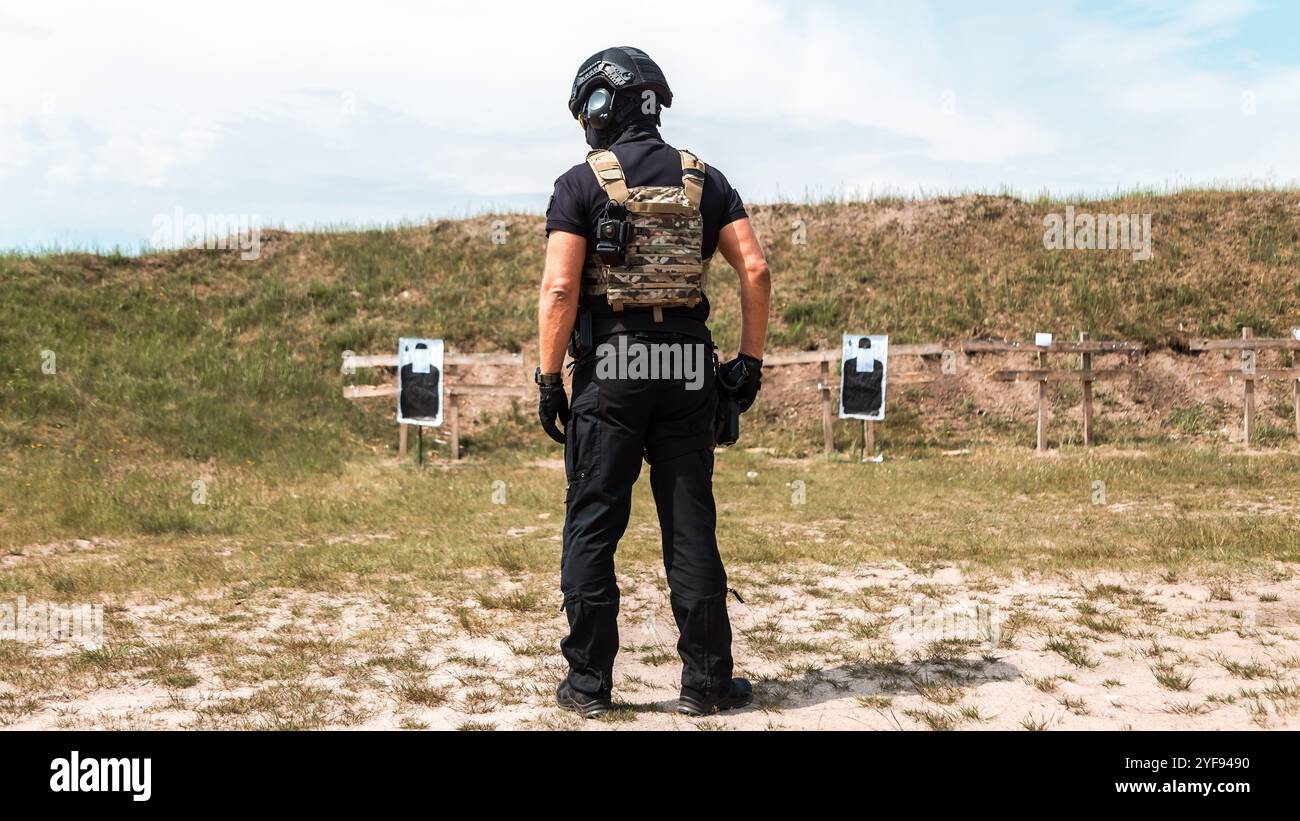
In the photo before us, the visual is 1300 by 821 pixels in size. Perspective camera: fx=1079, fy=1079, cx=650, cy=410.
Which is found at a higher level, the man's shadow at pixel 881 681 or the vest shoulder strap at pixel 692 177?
the vest shoulder strap at pixel 692 177

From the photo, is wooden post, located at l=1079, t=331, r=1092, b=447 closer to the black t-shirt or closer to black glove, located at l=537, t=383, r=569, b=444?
the black t-shirt

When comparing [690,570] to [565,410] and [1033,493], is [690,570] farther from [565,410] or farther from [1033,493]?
[1033,493]

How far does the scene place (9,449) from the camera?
1592cm

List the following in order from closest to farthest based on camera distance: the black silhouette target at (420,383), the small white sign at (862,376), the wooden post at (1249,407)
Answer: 1. the wooden post at (1249,407)
2. the black silhouette target at (420,383)
3. the small white sign at (862,376)

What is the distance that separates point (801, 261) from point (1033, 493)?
1579 centimetres

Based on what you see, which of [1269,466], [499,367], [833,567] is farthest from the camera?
[499,367]

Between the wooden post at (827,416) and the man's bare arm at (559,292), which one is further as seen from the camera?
the wooden post at (827,416)

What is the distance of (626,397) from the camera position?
470 centimetres

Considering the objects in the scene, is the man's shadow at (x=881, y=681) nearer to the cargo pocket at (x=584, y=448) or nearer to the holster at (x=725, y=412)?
the cargo pocket at (x=584, y=448)

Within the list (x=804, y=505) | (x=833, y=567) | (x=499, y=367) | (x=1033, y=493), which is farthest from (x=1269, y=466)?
(x=499, y=367)

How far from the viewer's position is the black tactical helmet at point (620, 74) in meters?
4.93

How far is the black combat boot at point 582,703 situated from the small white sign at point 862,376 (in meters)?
16.0

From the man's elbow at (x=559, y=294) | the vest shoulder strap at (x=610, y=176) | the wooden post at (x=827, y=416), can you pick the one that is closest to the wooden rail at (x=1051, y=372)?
the wooden post at (x=827, y=416)

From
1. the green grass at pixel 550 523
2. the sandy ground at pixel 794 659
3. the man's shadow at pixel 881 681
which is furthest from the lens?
the green grass at pixel 550 523
